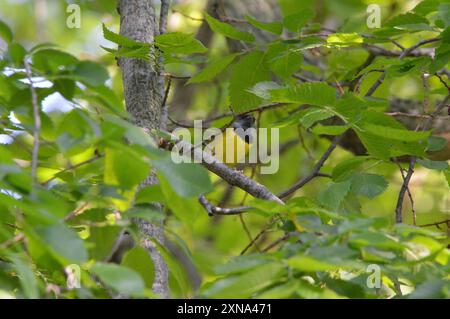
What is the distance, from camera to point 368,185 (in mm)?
1660

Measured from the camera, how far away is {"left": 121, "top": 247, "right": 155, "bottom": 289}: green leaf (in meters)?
1.25

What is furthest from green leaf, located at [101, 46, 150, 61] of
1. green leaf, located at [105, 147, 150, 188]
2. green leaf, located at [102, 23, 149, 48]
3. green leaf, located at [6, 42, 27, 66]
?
green leaf, located at [105, 147, 150, 188]

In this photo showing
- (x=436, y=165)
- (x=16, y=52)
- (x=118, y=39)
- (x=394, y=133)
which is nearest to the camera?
(x=16, y=52)

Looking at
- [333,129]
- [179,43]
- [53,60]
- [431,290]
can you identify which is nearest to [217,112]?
[179,43]

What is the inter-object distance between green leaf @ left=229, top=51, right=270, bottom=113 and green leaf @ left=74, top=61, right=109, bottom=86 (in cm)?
93

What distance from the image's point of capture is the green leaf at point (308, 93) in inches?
56.7

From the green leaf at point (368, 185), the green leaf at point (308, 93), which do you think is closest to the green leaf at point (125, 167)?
the green leaf at point (308, 93)

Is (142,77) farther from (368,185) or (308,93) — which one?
(368,185)

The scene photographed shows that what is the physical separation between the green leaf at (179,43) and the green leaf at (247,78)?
0.37 metres

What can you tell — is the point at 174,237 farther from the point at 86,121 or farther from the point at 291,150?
the point at 291,150

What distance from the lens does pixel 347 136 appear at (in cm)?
284

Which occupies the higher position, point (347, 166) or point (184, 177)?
point (347, 166)

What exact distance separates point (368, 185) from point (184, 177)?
0.70 metres
